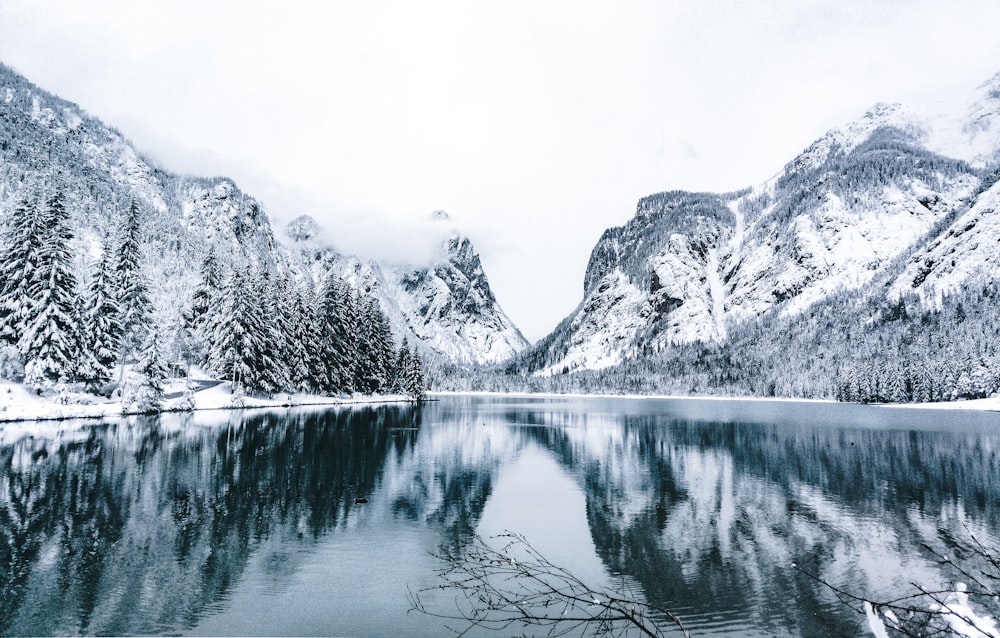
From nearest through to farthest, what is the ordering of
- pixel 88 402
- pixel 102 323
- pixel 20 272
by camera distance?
1. pixel 20 272
2. pixel 88 402
3. pixel 102 323

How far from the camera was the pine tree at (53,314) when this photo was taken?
50.6 meters

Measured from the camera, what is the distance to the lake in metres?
13.3

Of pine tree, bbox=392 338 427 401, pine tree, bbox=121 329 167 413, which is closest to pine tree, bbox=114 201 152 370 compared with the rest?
pine tree, bbox=121 329 167 413

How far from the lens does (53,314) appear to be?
51844 millimetres

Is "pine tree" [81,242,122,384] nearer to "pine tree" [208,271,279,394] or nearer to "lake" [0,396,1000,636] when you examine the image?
"pine tree" [208,271,279,394]

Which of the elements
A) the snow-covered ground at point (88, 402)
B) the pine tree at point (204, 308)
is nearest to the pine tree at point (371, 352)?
the snow-covered ground at point (88, 402)

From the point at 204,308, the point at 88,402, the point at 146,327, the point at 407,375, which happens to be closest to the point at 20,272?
the point at 88,402

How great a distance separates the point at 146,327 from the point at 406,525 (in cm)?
6027

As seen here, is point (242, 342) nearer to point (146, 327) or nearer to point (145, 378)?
point (146, 327)

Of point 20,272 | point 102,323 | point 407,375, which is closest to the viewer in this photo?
point 20,272

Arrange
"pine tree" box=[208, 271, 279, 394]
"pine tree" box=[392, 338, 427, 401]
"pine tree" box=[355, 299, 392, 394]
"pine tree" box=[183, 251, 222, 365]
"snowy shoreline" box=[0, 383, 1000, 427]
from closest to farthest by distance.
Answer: "snowy shoreline" box=[0, 383, 1000, 427] → "pine tree" box=[208, 271, 279, 394] → "pine tree" box=[183, 251, 222, 365] → "pine tree" box=[355, 299, 392, 394] → "pine tree" box=[392, 338, 427, 401]

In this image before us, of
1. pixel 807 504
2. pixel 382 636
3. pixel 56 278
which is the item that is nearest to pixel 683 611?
pixel 382 636

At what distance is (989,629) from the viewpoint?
5.29 meters

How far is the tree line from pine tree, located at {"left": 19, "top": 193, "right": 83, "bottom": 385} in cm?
10
